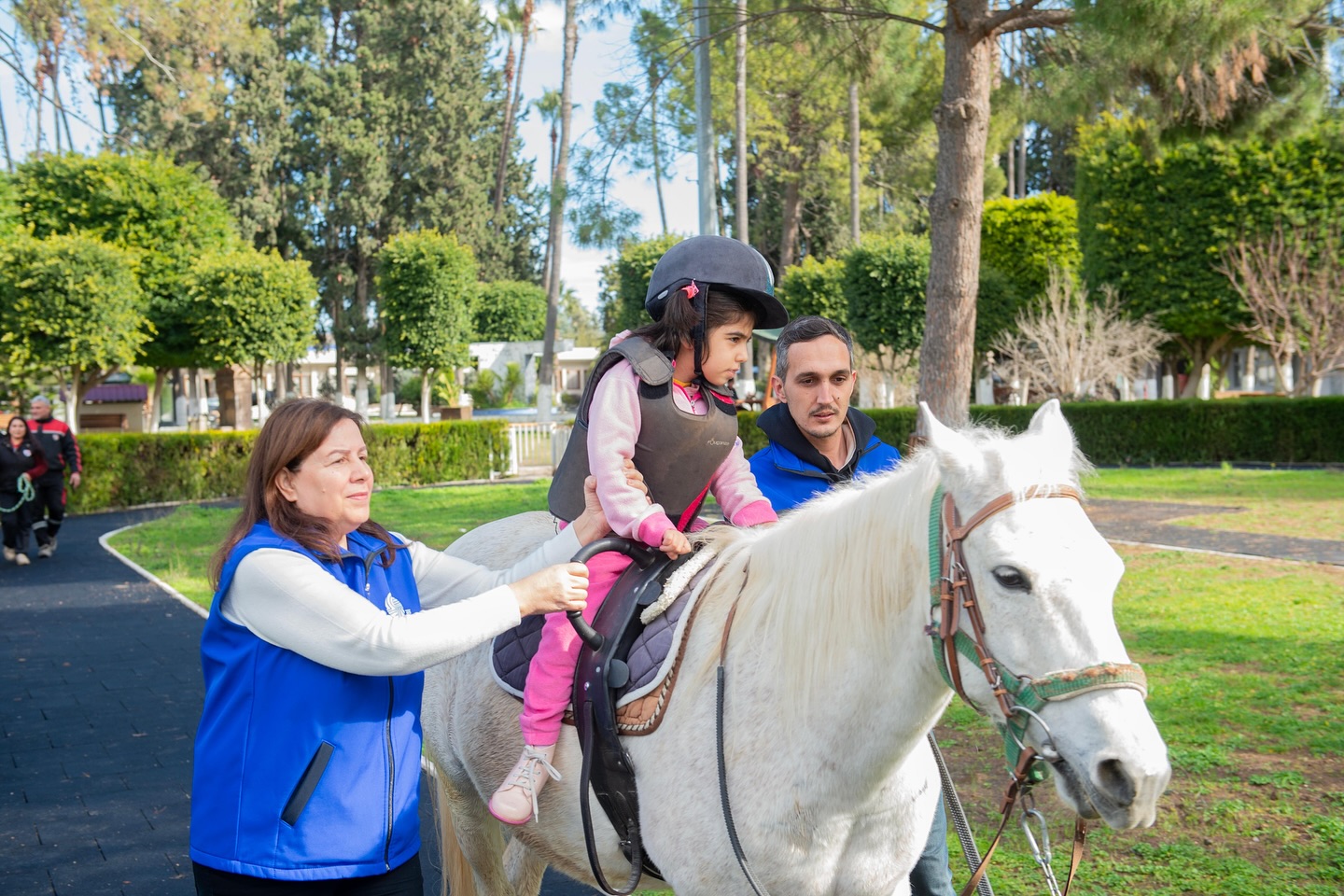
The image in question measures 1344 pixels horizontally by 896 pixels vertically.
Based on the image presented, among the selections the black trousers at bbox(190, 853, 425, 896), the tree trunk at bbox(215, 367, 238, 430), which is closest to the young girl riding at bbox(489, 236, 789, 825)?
the black trousers at bbox(190, 853, 425, 896)

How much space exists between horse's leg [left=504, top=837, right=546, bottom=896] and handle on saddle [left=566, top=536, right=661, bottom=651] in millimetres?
1158

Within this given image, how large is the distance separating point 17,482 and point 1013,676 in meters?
14.4

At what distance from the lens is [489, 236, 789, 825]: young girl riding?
8.61ft

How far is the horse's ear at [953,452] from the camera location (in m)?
1.94

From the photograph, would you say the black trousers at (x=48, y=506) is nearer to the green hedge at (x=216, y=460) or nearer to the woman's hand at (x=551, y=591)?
the green hedge at (x=216, y=460)

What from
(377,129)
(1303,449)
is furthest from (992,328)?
(377,129)

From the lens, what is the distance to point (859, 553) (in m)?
2.20

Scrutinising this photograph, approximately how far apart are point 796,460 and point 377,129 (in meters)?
47.6

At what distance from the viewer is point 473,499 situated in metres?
18.5

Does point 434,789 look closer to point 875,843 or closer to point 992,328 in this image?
point 875,843

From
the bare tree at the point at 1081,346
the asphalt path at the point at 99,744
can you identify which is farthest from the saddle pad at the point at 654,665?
the bare tree at the point at 1081,346

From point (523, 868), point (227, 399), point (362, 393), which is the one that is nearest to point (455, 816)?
point (523, 868)

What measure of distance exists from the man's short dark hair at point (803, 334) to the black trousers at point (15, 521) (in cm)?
1323

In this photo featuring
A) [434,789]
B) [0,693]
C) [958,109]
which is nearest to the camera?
[434,789]
